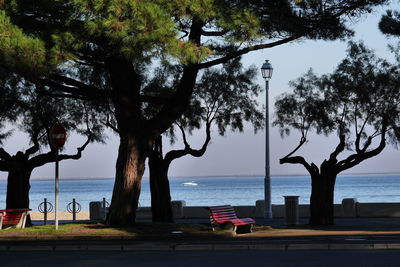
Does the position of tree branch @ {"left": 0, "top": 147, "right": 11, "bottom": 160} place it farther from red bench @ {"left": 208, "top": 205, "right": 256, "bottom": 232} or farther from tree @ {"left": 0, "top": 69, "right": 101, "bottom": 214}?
red bench @ {"left": 208, "top": 205, "right": 256, "bottom": 232}

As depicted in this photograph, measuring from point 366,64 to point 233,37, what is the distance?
35.0ft

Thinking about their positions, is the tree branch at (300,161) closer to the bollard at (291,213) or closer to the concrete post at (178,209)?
the bollard at (291,213)

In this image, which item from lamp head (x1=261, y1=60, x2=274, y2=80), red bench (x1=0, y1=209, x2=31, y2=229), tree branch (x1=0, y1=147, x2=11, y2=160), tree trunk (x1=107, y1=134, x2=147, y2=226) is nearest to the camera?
tree trunk (x1=107, y1=134, x2=147, y2=226)

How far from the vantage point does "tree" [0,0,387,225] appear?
65.7ft

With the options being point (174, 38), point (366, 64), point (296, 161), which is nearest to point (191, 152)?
point (296, 161)

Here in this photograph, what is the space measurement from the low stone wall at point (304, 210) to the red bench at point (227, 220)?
8.98 meters

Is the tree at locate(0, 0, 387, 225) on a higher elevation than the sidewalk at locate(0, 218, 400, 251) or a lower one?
higher

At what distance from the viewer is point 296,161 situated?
98.7 ft

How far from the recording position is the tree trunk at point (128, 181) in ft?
80.7

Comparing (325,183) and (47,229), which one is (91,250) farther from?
(325,183)

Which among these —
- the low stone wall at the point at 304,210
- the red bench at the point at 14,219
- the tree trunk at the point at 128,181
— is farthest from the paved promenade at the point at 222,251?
the low stone wall at the point at 304,210

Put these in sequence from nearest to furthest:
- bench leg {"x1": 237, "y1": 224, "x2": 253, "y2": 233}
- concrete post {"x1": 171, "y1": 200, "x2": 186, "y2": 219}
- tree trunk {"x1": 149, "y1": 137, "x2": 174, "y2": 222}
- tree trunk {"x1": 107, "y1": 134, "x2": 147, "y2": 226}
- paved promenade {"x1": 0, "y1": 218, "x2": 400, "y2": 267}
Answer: paved promenade {"x1": 0, "y1": 218, "x2": 400, "y2": 267}, bench leg {"x1": 237, "y1": 224, "x2": 253, "y2": 233}, tree trunk {"x1": 107, "y1": 134, "x2": 147, "y2": 226}, tree trunk {"x1": 149, "y1": 137, "x2": 174, "y2": 222}, concrete post {"x1": 171, "y1": 200, "x2": 186, "y2": 219}

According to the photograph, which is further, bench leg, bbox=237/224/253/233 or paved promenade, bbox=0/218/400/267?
bench leg, bbox=237/224/253/233

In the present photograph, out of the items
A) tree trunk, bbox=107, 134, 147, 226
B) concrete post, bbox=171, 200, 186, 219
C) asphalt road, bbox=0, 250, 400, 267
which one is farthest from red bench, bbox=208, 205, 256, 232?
concrete post, bbox=171, 200, 186, 219
